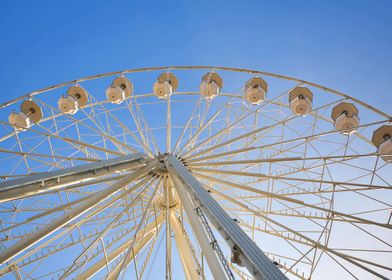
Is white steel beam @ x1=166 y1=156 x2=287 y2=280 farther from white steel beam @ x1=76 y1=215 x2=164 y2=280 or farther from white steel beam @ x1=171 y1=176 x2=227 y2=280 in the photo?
white steel beam @ x1=76 y1=215 x2=164 y2=280

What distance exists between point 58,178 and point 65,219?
48.0 inches

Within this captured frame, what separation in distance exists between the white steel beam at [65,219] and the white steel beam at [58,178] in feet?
1.27

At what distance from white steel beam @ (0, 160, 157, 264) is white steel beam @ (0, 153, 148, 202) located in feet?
1.27

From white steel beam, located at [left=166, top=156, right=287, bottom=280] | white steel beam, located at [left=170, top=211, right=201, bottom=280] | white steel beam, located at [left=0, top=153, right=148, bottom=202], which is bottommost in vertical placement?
white steel beam, located at [left=166, top=156, right=287, bottom=280]

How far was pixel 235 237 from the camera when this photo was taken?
22.3 ft

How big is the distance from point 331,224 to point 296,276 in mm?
2293

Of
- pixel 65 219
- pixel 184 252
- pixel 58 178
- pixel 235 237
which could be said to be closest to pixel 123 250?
pixel 184 252

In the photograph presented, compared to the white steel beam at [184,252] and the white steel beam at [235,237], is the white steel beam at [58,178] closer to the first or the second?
the white steel beam at [235,237]

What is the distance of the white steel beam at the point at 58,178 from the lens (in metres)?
8.62

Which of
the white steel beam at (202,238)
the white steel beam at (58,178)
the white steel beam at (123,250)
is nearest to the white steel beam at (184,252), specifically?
the white steel beam at (123,250)

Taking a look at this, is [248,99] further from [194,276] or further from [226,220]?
[226,220]

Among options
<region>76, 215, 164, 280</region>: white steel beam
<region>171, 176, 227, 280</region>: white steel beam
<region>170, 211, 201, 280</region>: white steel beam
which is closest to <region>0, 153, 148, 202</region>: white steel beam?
<region>171, 176, 227, 280</region>: white steel beam

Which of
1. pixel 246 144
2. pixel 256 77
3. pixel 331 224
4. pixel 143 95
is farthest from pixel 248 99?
pixel 331 224

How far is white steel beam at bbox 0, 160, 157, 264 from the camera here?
7816 mm
